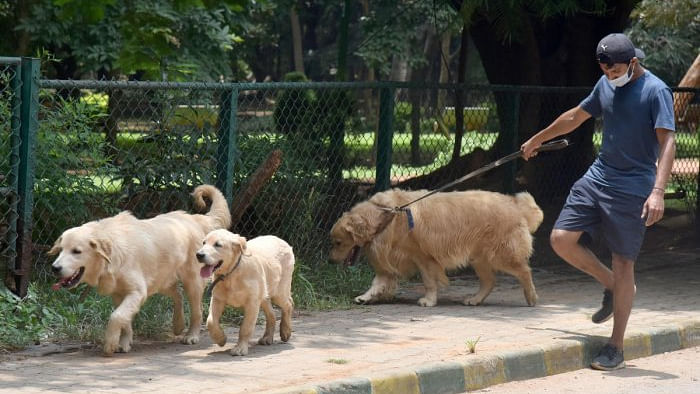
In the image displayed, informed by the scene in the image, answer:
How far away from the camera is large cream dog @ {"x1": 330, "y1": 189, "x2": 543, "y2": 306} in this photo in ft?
29.4

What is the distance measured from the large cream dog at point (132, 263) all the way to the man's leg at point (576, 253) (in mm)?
2331

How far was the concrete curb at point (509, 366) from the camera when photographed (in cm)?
596

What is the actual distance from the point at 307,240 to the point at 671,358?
3.41 metres

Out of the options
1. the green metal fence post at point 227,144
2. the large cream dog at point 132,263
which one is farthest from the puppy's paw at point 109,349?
the green metal fence post at point 227,144

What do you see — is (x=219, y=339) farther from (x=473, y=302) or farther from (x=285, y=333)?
(x=473, y=302)

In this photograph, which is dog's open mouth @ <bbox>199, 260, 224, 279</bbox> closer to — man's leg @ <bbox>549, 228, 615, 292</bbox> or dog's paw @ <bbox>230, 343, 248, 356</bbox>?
dog's paw @ <bbox>230, 343, 248, 356</bbox>

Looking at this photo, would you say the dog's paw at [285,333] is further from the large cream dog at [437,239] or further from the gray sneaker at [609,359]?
the gray sneaker at [609,359]

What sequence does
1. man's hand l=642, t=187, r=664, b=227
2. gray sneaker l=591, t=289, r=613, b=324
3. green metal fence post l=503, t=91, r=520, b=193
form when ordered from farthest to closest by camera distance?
1. green metal fence post l=503, t=91, r=520, b=193
2. gray sneaker l=591, t=289, r=613, b=324
3. man's hand l=642, t=187, r=664, b=227

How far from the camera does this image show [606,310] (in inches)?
294

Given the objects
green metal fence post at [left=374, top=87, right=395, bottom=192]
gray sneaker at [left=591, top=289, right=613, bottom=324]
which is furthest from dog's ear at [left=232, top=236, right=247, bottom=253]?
green metal fence post at [left=374, top=87, right=395, bottom=192]

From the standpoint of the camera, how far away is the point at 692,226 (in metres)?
13.9

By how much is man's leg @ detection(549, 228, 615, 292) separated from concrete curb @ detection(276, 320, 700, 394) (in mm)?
456

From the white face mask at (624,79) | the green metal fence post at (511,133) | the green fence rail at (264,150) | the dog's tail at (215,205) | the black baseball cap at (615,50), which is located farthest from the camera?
the green metal fence post at (511,133)

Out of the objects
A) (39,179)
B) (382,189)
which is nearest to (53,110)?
(39,179)
